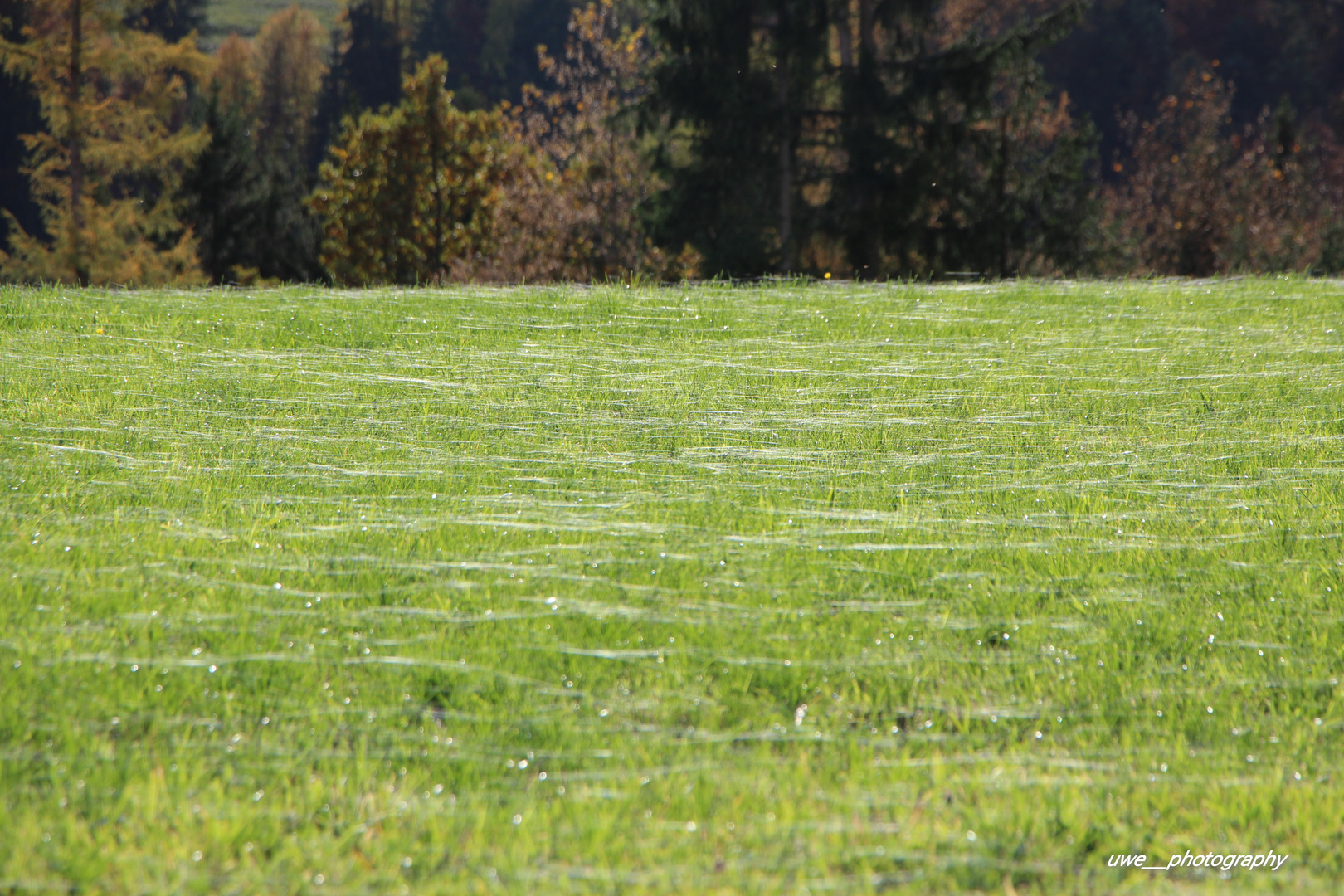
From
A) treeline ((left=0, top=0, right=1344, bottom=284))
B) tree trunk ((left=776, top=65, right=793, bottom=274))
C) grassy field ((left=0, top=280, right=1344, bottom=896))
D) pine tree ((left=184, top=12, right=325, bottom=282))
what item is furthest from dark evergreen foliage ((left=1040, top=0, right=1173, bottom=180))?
grassy field ((left=0, top=280, right=1344, bottom=896))

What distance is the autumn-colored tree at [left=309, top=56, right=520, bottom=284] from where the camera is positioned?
25141 mm

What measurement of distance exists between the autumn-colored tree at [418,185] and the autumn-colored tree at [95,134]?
4.42 metres

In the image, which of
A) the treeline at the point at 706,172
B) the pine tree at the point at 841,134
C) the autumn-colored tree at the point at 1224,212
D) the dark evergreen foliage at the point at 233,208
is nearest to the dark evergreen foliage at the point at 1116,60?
the treeline at the point at 706,172

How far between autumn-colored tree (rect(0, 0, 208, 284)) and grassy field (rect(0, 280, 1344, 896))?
17.4 metres

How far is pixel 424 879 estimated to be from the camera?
2018mm

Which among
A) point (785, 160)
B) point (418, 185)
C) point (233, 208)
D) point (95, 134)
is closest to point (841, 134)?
point (785, 160)

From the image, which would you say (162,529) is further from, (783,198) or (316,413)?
(783,198)

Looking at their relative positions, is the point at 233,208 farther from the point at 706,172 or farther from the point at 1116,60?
the point at 1116,60

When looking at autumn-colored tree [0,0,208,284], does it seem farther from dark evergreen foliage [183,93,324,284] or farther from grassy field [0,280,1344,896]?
Result: grassy field [0,280,1344,896]

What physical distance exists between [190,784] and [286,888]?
39 centimetres

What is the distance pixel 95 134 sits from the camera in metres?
21.8

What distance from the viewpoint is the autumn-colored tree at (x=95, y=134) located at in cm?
2094

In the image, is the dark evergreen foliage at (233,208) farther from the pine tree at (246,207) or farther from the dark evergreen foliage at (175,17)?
the dark evergreen foliage at (175,17)

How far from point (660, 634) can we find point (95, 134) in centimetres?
2266
